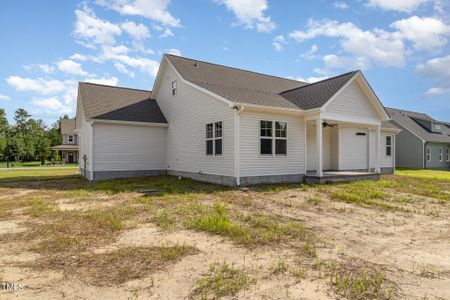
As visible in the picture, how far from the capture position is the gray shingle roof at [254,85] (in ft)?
39.8

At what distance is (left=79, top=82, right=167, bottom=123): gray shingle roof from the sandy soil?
918 cm

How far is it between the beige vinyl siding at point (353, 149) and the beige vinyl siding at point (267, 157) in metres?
4.49

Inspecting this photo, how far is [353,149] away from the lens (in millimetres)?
16156

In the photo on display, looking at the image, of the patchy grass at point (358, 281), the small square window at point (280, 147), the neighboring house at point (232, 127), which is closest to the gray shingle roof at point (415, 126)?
the neighboring house at point (232, 127)

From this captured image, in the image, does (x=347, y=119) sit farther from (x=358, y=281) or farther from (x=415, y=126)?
(x=415, y=126)

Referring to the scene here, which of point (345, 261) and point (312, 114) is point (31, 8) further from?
point (345, 261)

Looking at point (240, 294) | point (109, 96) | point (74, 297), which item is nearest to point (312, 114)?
point (240, 294)

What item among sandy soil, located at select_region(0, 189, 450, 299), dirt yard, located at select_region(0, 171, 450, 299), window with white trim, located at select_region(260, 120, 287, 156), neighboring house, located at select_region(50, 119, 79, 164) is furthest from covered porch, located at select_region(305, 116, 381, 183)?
neighboring house, located at select_region(50, 119, 79, 164)

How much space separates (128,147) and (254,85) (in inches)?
309

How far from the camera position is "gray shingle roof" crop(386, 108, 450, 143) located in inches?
1016

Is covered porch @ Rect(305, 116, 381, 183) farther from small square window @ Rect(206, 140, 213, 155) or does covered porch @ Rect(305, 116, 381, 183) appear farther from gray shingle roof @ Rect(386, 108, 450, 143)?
gray shingle roof @ Rect(386, 108, 450, 143)

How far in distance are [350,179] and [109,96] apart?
14.5 metres

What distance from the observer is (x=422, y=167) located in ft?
80.6

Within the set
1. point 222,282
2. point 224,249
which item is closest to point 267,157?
point 224,249
